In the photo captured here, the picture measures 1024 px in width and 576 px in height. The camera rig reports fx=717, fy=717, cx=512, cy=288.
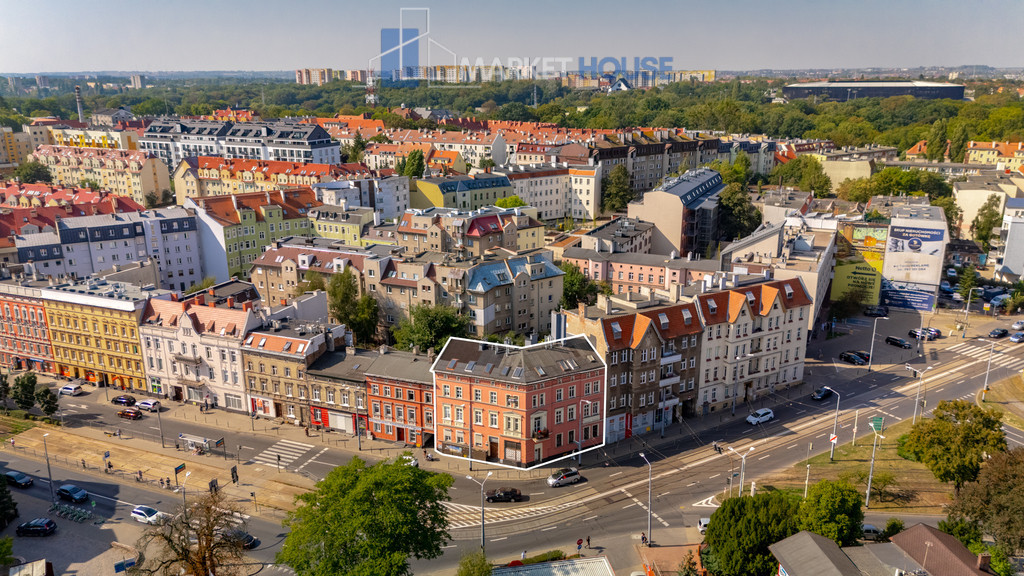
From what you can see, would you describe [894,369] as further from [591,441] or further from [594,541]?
[594,541]

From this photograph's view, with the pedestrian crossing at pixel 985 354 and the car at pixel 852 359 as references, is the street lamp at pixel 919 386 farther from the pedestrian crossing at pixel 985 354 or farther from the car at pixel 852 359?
the pedestrian crossing at pixel 985 354

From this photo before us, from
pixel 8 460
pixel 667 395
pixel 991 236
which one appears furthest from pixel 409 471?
pixel 991 236

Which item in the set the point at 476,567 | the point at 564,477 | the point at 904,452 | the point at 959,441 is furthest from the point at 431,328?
the point at 959,441

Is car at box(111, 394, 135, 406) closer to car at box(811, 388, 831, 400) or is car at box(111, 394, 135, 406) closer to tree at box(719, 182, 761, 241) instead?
car at box(811, 388, 831, 400)

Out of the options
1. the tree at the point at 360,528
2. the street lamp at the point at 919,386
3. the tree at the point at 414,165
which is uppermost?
the tree at the point at 414,165

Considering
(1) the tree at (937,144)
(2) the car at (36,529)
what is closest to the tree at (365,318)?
(2) the car at (36,529)
